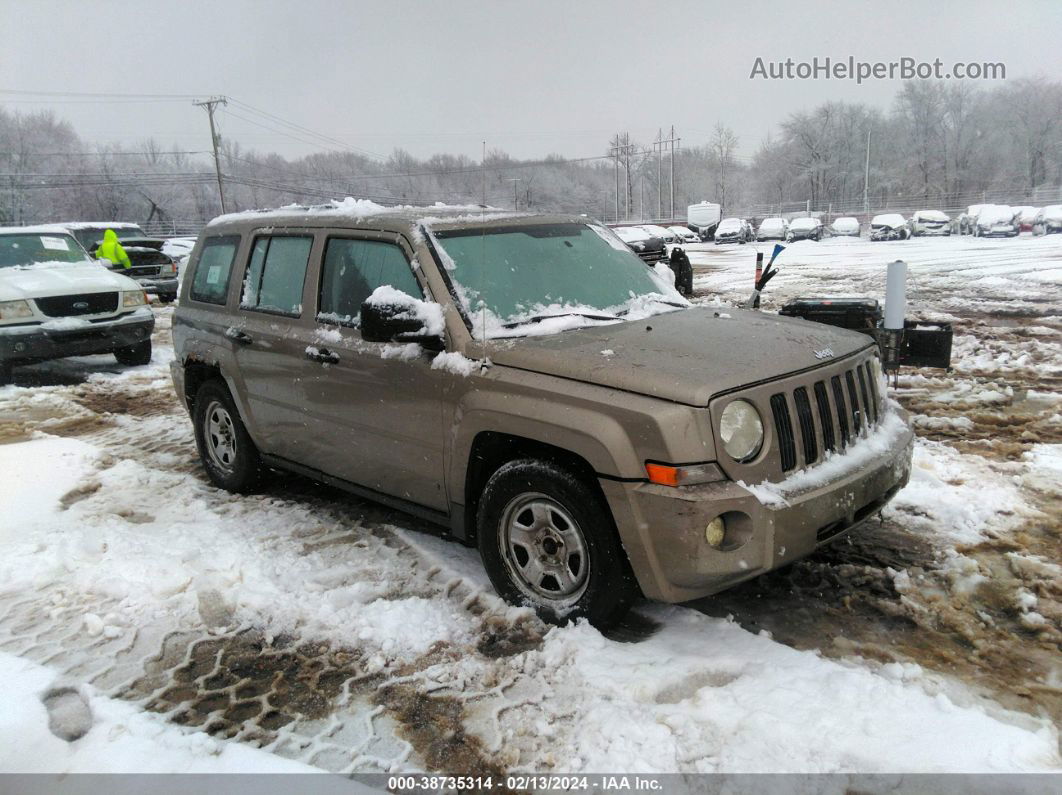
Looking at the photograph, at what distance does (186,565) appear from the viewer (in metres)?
4.30

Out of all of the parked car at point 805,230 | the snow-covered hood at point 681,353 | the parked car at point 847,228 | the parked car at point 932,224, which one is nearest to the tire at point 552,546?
the snow-covered hood at point 681,353

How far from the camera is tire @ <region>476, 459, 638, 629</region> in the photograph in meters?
3.25

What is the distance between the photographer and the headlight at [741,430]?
3.08m

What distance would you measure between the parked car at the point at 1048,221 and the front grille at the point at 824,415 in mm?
37926

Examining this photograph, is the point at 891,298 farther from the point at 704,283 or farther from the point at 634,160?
the point at 634,160

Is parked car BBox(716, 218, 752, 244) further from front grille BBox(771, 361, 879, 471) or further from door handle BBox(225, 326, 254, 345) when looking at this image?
front grille BBox(771, 361, 879, 471)

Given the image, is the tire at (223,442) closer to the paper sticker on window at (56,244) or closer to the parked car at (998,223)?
the paper sticker on window at (56,244)

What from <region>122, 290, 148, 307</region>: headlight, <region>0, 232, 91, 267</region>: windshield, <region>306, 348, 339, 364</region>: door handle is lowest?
<region>306, 348, 339, 364</region>: door handle

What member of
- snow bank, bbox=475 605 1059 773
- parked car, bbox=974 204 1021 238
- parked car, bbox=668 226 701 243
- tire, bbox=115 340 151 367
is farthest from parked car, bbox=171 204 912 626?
parked car, bbox=668 226 701 243

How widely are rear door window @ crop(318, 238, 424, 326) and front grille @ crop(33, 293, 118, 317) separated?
6.90m

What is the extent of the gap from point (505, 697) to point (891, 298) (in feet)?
16.0

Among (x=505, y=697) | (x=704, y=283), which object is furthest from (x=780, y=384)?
(x=704, y=283)

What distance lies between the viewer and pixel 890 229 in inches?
1561

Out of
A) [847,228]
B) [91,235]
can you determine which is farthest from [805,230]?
[91,235]
